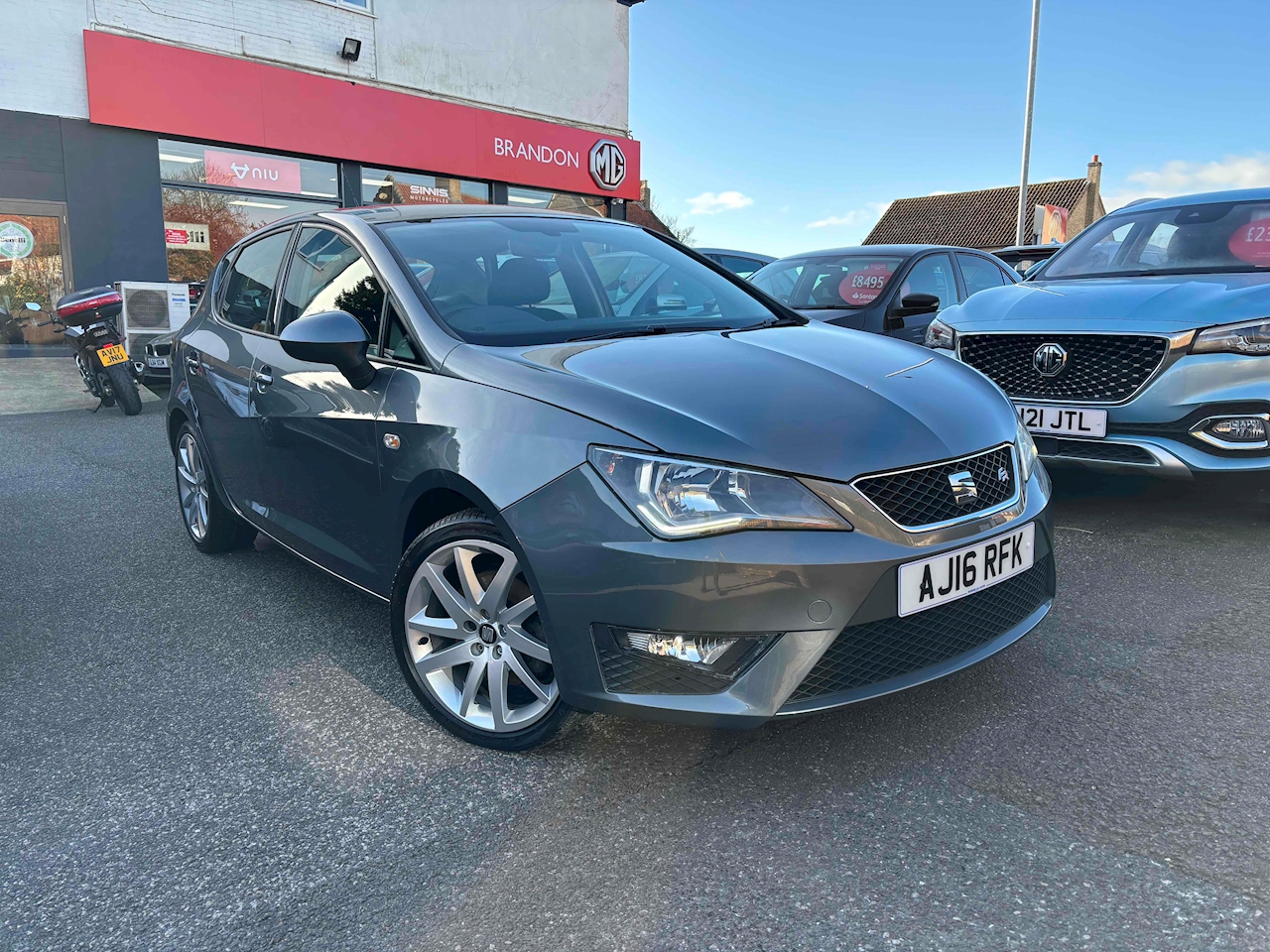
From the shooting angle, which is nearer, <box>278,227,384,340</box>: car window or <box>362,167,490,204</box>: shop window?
<box>278,227,384,340</box>: car window

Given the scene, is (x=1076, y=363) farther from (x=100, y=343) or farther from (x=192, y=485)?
(x=100, y=343)

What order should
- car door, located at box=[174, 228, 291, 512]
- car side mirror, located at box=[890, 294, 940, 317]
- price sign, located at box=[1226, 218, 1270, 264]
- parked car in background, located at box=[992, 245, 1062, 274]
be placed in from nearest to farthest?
car door, located at box=[174, 228, 291, 512] < price sign, located at box=[1226, 218, 1270, 264] < car side mirror, located at box=[890, 294, 940, 317] < parked car in background, located at box=[992, 245, 1062, 274]

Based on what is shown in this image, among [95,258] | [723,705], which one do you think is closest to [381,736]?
[723,705]

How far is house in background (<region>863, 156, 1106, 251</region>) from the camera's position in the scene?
42.3 m

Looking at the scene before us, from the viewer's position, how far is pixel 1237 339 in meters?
4.22

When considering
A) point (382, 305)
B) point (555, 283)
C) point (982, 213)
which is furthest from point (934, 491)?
point (982, 213)

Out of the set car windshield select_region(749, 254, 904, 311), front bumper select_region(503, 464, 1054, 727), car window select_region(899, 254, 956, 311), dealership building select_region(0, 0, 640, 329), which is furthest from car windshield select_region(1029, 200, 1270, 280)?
dealership building select_region(0, 0, 640, 329)

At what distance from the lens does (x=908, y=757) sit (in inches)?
99.1

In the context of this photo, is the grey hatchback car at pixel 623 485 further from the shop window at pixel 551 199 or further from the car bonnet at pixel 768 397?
the shop window at pixel 551 199

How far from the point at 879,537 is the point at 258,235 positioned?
3.23 meters

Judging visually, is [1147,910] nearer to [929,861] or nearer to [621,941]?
[929,861]

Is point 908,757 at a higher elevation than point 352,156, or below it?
below

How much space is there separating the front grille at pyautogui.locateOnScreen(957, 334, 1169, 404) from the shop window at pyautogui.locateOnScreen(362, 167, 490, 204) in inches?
457

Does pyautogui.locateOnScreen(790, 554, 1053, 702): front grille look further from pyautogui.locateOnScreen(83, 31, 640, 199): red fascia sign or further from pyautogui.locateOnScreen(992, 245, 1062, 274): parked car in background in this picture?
pyautogui.locateOnScreen(83, 31, 640, 199): red fascia sign
